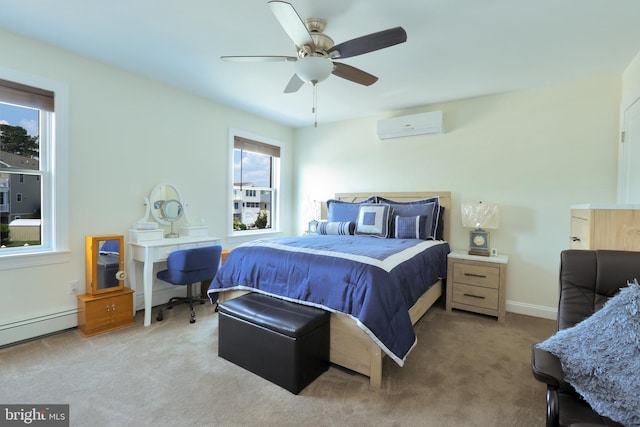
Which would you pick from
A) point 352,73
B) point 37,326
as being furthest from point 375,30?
point 37,326

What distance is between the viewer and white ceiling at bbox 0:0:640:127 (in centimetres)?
193

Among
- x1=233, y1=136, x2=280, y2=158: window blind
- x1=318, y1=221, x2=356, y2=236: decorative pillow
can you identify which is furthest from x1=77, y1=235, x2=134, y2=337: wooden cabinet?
x1=318, y1=221, x2=356, y2=236: decorative pillow

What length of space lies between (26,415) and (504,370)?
2958mm

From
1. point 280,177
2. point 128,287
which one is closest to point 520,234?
point 280,177

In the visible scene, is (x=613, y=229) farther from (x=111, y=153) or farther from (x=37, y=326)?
(x=37, y=326)

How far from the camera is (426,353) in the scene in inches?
91.4

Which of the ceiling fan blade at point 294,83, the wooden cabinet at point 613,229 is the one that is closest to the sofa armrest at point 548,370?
the wooden cabinet at point 613,229

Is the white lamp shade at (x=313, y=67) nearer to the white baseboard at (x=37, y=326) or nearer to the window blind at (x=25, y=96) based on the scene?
the window blind at (x=25, y=96)

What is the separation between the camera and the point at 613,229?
179cm

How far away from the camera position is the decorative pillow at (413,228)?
337 centimetres

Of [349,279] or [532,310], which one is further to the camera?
[532,310]

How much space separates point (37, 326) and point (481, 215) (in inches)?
170

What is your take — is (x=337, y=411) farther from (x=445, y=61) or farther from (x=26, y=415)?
(x=445, y=61)

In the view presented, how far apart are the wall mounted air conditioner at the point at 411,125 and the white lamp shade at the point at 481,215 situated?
105cm
